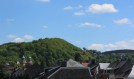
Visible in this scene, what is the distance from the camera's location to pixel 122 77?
95.1 metres

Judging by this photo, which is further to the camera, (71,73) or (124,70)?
(124,70)

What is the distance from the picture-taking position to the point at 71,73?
7800cm

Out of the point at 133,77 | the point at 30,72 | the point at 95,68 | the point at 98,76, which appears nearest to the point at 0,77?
the point at 30,72

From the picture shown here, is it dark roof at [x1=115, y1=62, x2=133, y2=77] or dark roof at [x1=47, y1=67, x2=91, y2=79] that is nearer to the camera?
dark roof at [x1=47, y1=67, x2=91, y2=79]

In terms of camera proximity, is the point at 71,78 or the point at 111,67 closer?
the point at 71,78

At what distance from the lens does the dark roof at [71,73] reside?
252 ft

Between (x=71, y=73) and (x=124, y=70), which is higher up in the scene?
(x=124, y=70)

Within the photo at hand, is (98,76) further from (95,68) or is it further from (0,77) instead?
(0,77)

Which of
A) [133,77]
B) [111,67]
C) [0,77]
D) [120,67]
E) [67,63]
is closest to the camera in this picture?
[67,63]

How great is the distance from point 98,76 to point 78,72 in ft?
69.6

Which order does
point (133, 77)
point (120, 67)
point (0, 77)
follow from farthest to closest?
point (0, 77) < point (120, 67) < point (133, 77)

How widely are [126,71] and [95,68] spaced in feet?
49.0

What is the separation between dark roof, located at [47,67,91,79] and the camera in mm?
76875

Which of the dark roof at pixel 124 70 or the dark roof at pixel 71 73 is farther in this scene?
the dark roof at pixel 124 70
